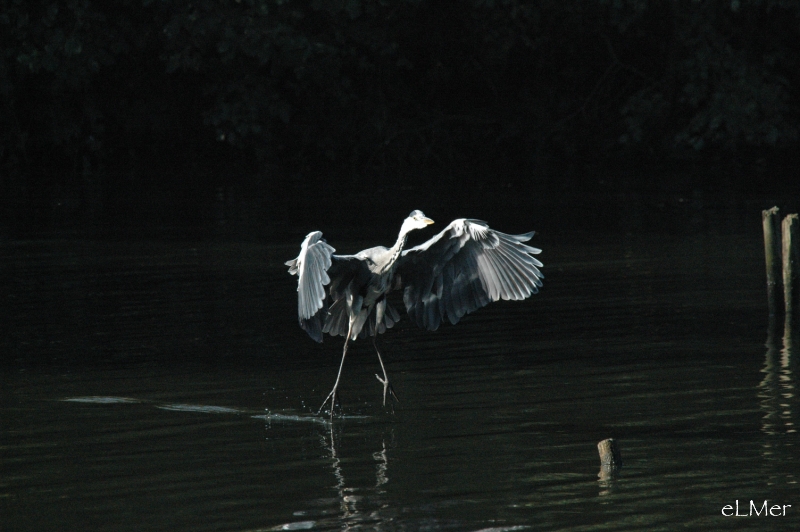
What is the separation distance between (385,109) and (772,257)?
632 inches

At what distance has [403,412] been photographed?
8047 mm

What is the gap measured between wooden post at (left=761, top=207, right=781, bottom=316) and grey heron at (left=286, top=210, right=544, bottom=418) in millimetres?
2874

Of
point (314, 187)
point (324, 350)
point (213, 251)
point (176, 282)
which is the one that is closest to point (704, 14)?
point (314, 187)

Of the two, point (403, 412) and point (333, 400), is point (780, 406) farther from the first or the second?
point (333, 400)

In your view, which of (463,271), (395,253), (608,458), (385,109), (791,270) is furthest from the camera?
(385,109)

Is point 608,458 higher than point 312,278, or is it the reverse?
point 312,278

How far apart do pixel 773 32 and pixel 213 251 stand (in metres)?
13.2

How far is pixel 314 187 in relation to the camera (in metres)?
23.2

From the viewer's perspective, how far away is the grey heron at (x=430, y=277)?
8.37 meters

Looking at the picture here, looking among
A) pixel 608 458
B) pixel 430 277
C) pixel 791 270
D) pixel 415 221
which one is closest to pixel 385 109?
pixel 791 270

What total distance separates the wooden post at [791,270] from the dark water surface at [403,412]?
26 cm

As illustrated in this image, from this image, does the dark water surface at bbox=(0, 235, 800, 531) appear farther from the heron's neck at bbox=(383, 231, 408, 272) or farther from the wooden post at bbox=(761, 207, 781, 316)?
the heron's neck at bbox=(383, 231, 408, 272)

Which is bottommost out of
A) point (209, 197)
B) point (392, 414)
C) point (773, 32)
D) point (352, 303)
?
point (392, 414)

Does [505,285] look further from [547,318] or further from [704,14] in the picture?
[704,14]
